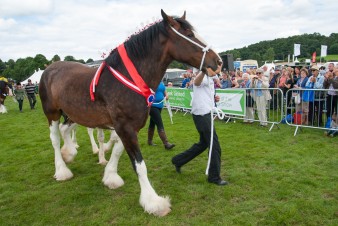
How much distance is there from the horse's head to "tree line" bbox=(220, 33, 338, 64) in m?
54.1

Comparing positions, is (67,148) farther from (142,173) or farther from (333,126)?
(333,126)

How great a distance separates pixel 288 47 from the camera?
2436 inches

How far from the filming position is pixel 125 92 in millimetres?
3773

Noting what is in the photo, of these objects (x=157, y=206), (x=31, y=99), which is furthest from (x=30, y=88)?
(x=157, y=206)

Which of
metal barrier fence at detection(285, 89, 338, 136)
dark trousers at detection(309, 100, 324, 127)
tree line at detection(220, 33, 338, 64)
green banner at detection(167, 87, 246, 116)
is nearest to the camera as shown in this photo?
metal barrier fence at detection(285, 89, 338, 136)

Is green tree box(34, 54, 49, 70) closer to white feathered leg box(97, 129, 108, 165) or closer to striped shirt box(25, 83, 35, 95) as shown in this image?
striped shirt box(25, 83, 35, 95)

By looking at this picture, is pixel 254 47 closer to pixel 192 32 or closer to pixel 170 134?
pixel 170 134

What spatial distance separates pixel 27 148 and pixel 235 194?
6245 mm

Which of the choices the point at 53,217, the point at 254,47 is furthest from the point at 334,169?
the point at 254,47

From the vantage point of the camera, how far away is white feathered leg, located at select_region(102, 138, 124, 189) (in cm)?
466

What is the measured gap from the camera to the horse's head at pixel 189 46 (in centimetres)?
355

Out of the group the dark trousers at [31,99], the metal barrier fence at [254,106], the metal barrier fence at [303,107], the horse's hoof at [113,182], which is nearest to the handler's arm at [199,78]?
the horse's hoof at [113,182]

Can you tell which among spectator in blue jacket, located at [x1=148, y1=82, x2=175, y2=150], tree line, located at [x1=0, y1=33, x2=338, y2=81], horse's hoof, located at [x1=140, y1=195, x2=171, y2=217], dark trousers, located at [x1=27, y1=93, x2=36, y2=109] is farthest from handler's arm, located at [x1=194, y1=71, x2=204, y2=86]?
tree line, located at [x1=0, y1=33, x2=338, y2=81]

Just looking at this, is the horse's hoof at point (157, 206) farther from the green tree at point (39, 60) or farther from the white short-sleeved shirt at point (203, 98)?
the green tree at point (39, 60)
